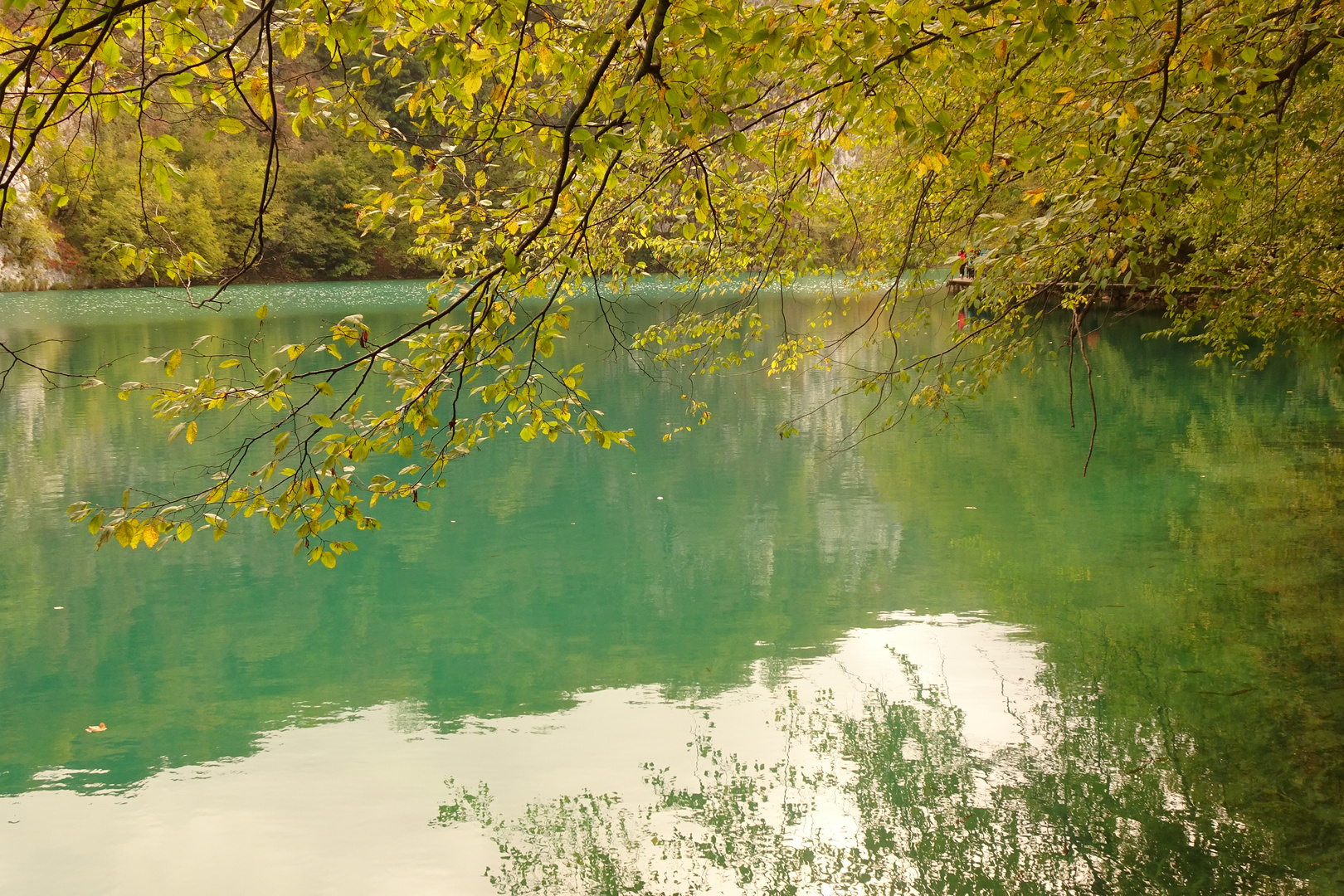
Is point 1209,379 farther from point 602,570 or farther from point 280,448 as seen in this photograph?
point 280,448

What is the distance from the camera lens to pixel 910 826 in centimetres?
486

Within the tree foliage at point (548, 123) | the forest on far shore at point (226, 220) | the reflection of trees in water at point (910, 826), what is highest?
the forest on far shore at point (226, 220)

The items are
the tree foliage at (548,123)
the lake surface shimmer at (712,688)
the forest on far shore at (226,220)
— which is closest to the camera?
the tree foliage at (548,123)

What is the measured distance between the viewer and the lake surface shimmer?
4.73 metres

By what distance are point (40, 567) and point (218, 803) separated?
18.3 feet

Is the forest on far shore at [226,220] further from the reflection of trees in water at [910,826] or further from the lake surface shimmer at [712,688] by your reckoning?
the reflection of trees in water at [910,826]

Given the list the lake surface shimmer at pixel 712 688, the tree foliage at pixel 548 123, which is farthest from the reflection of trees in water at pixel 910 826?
the tree foliage at pixel 548 123

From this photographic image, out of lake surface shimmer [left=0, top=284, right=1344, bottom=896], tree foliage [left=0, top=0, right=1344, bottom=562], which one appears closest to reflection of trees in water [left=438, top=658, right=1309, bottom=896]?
lake surface shimmer [left=0, top=284, right=1344, bottom=896]

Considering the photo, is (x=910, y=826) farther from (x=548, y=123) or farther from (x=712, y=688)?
(x=548, y=123)

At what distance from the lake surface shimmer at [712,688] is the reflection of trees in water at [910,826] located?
0.06 ft

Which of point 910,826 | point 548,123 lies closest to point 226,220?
point 548,123

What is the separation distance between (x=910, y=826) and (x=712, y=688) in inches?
78.6

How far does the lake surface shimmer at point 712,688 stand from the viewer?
15.5 feet

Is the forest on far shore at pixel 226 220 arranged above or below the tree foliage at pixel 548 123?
above
